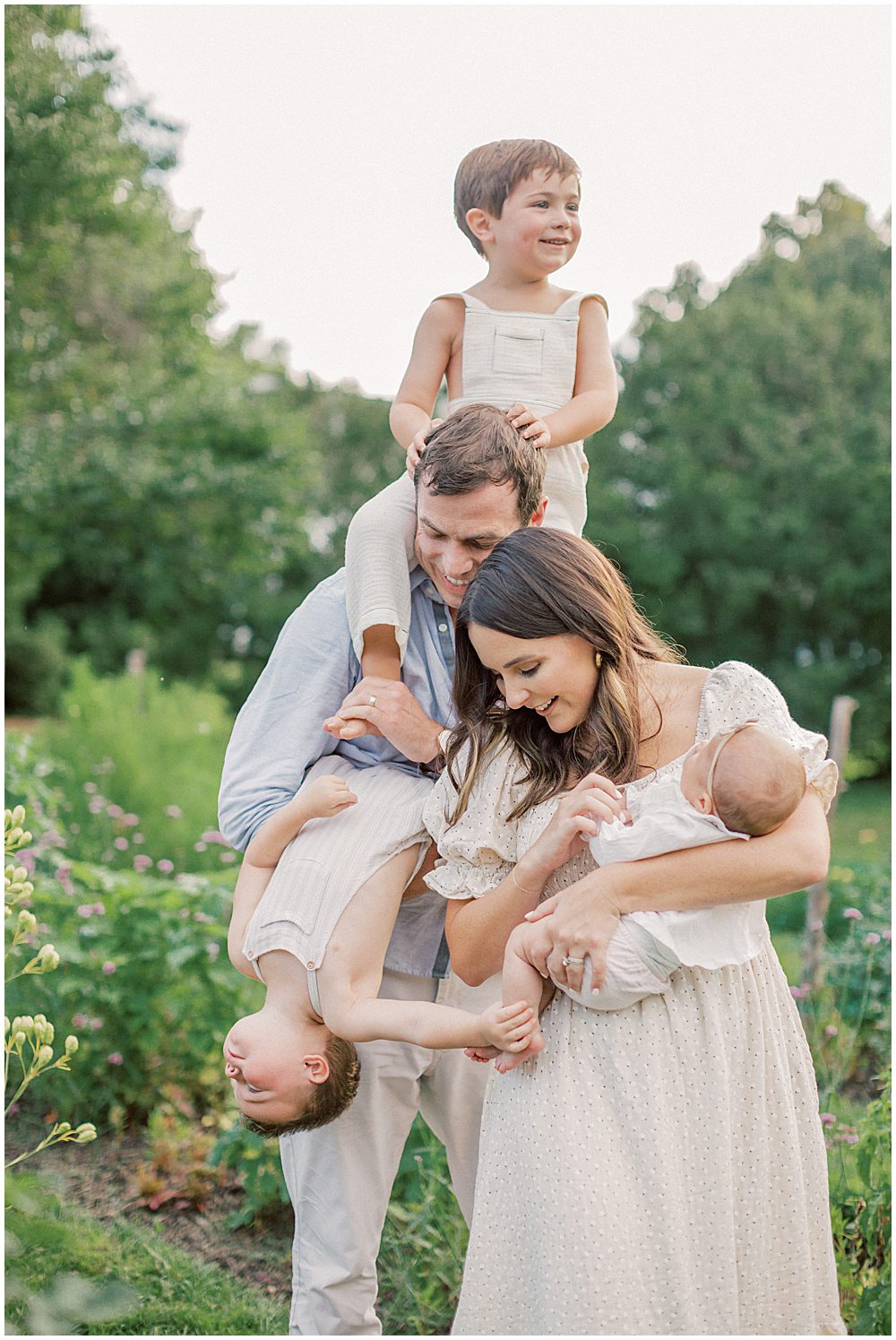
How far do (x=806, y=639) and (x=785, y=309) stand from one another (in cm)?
470

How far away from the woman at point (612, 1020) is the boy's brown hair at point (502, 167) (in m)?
0.87

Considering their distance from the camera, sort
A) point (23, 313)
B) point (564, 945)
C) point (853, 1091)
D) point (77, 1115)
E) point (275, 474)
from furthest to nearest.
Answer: point (275, 474), point (23, 313), point (853, 1091), point (77, 1115), point (564, 945)

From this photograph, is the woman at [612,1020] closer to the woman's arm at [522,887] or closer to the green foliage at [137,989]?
the woman's arm at [522,887]

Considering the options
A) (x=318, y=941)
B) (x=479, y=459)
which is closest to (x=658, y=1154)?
(x=318, y=941)

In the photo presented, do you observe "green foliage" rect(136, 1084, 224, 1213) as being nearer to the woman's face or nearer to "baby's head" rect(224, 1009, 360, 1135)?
"baby's head" rect(224, 1009, 360, 1135)

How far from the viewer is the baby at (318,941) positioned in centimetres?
212

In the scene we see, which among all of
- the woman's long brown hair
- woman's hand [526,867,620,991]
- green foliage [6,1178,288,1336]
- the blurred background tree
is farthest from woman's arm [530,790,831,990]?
the blurred background tree

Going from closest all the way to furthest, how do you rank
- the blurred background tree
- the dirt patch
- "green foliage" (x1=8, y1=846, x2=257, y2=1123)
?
1. the dirt patch
2. "green foliage" (x1=8, y1=846, x2=257, y2=1123)
3. the blurred background tree

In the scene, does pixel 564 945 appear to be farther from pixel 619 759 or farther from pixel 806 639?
pixel 806 639

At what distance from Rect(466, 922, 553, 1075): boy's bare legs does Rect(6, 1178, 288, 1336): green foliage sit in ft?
4.68

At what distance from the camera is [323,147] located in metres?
5.57

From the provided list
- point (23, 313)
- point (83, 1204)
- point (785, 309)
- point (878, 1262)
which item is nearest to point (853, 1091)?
point (878, 1262)

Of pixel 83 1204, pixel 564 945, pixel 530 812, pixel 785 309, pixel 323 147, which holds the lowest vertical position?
pixel 83 1204

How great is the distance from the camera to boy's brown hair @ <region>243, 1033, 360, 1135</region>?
7.24 feet
